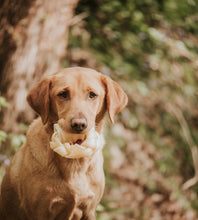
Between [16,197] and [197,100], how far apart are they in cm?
454

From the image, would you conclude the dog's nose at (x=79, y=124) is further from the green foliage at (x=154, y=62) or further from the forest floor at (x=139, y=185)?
the green foliage at (x=154, y=62)

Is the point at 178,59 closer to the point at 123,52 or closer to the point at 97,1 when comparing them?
the point at 123,52

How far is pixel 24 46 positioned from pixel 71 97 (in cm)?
152

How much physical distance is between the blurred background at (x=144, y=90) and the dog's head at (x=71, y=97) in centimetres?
135

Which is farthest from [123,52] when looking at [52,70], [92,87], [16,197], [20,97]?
[16,197]

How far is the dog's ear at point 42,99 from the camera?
96.0 inches

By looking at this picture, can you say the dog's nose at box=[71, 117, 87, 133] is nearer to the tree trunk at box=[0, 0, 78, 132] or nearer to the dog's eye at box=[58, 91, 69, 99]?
the dog's eye at box=[58, 91, 69, 99]

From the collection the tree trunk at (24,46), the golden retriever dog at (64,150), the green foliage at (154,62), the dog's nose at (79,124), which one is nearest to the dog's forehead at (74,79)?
the golden retriever dog at (64,150)

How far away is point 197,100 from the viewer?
6051 mm

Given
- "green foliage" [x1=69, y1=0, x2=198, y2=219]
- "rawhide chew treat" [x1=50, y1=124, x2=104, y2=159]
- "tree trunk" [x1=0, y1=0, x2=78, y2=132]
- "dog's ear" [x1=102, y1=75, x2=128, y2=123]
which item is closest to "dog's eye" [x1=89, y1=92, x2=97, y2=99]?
"dog's ear" [x1=102, y1=75, x2=128, y2=123]

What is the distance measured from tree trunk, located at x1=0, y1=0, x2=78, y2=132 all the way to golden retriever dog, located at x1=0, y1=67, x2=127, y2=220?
1128mm

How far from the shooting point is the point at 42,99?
2.47m

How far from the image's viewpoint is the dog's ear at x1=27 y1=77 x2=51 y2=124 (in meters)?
2.44

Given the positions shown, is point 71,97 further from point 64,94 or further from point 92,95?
point 92,95
